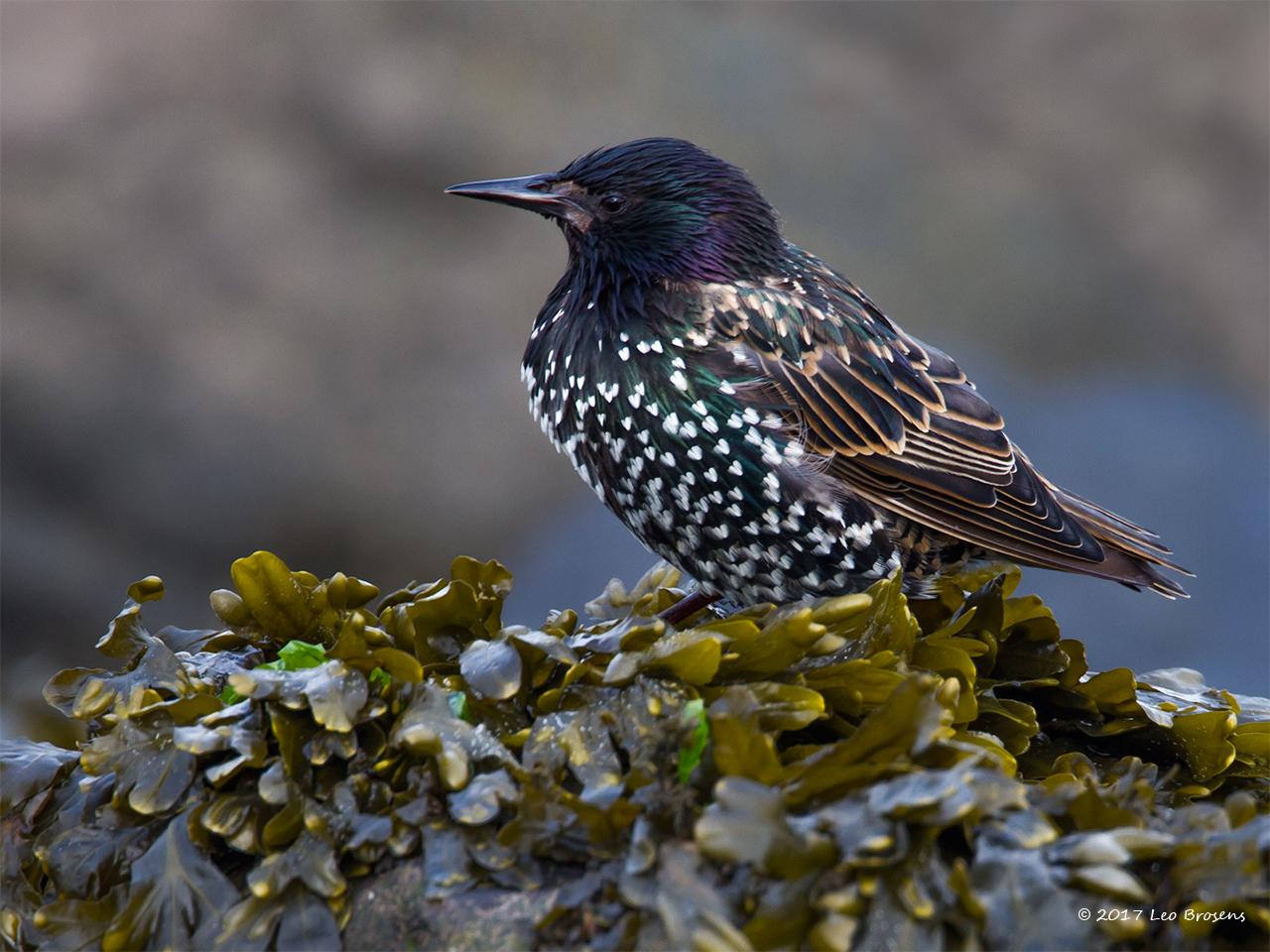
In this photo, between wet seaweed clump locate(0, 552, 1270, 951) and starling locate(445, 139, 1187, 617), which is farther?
starling locate(445, 139, 1187, 617)

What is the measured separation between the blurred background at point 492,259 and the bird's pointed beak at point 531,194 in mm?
2380

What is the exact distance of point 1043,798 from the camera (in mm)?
1744

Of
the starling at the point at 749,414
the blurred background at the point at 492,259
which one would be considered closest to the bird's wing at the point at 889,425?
the starling at the point at 749,414

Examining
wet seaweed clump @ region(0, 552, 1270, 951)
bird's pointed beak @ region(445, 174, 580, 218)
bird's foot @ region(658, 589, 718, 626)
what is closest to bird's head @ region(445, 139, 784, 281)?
bird's pointed beak @ region(445, 174, 580, 218)

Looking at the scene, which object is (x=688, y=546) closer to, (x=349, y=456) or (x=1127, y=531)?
(x=1127, y=531)

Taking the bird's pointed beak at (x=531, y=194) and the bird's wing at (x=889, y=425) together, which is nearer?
the bird's wing at (x=889, y=425)

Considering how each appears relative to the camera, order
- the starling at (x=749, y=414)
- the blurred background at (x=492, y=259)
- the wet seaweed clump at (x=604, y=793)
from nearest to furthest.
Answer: the wet seaweed clump at (x=604, y=793) → the starling at (x=749, y=414) → the blurred background at (x=492, y=259)

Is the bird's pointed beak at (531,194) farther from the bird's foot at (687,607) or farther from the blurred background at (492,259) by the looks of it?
the blurred background at (492,259)

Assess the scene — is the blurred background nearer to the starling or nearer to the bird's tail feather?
the bird's tail feather

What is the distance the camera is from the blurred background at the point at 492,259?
4.85m

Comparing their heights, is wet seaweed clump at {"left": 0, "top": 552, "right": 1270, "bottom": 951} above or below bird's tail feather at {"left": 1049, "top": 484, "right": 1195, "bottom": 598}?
below

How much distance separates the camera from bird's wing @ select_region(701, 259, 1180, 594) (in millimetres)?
2541

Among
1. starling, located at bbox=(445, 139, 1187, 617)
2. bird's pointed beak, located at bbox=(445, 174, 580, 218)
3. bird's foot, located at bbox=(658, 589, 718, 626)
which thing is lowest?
bird's foot, located at bbox=(658, 589, 718, 626)

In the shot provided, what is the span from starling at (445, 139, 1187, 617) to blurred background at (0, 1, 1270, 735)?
7.73 feet
